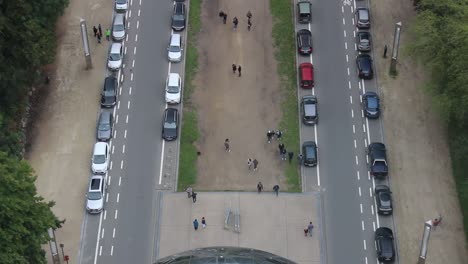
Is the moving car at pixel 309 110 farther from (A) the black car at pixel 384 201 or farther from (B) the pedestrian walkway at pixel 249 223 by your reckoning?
(A) the black car at pixel 384 201

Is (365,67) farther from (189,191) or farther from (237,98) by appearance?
(189,191)

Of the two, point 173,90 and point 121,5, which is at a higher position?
point 121,5

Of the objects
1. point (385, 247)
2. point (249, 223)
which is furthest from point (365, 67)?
point (385, 247)

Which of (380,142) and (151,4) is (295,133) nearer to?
(380,142)

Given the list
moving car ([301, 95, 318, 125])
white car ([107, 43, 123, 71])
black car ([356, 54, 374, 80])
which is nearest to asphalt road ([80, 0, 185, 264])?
white car ([107, 43, 123, 71])

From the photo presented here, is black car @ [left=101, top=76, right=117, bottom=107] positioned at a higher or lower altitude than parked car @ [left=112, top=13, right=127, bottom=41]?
lower

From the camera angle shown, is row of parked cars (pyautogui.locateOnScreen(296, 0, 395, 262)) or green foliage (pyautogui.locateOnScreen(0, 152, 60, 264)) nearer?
green foliage (pyautogui.locateOnScreen(0, 152, 60, 264))

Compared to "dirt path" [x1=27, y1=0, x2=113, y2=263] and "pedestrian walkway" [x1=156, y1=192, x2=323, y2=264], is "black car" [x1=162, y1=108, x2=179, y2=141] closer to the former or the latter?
"pedestrian walkway" [x1=156, y1=192, x2=323, y2=264]
